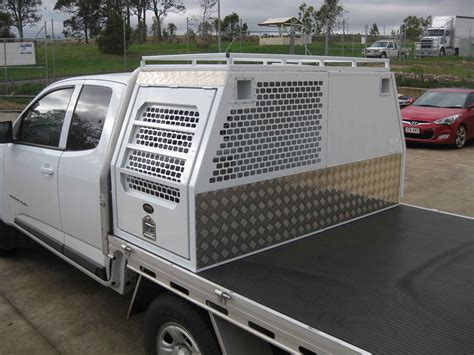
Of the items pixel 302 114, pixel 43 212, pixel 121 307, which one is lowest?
pixel 121 307

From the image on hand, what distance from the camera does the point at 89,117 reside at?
3740 millimetres

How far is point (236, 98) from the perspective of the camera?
2.79 meters

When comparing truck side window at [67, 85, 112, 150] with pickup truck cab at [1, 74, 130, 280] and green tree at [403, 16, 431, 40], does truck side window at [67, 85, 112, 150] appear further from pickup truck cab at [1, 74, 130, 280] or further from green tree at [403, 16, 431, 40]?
green tree at [403, 16, 431, 40]

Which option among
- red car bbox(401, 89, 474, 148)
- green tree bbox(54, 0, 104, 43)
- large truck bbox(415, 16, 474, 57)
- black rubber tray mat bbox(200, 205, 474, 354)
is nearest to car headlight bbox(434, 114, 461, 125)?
red car bbox(401, 89, 474, 148)

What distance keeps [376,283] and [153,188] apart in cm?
133

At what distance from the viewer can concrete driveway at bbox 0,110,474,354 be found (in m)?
3.64

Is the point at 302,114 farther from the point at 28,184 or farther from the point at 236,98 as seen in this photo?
the point at 28,184

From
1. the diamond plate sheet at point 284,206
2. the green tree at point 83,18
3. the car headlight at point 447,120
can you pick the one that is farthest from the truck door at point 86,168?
the green tree at point 83,18

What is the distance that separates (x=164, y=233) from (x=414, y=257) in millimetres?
1449

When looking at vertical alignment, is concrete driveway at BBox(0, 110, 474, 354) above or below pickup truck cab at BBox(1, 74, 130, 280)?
below

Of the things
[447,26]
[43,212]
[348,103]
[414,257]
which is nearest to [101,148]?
[43,212]

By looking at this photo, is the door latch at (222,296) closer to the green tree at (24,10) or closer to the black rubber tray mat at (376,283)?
the black rubber tray mat at (376,283)

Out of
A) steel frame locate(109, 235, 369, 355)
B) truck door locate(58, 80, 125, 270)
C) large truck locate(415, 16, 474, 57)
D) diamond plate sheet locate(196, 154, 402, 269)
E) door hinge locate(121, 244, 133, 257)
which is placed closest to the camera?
steel frame locate(109, 235, 369, 355)

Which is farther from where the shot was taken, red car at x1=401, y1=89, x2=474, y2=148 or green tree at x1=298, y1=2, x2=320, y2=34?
green tree at x1=298, y1=2, x2=320, y2=34
